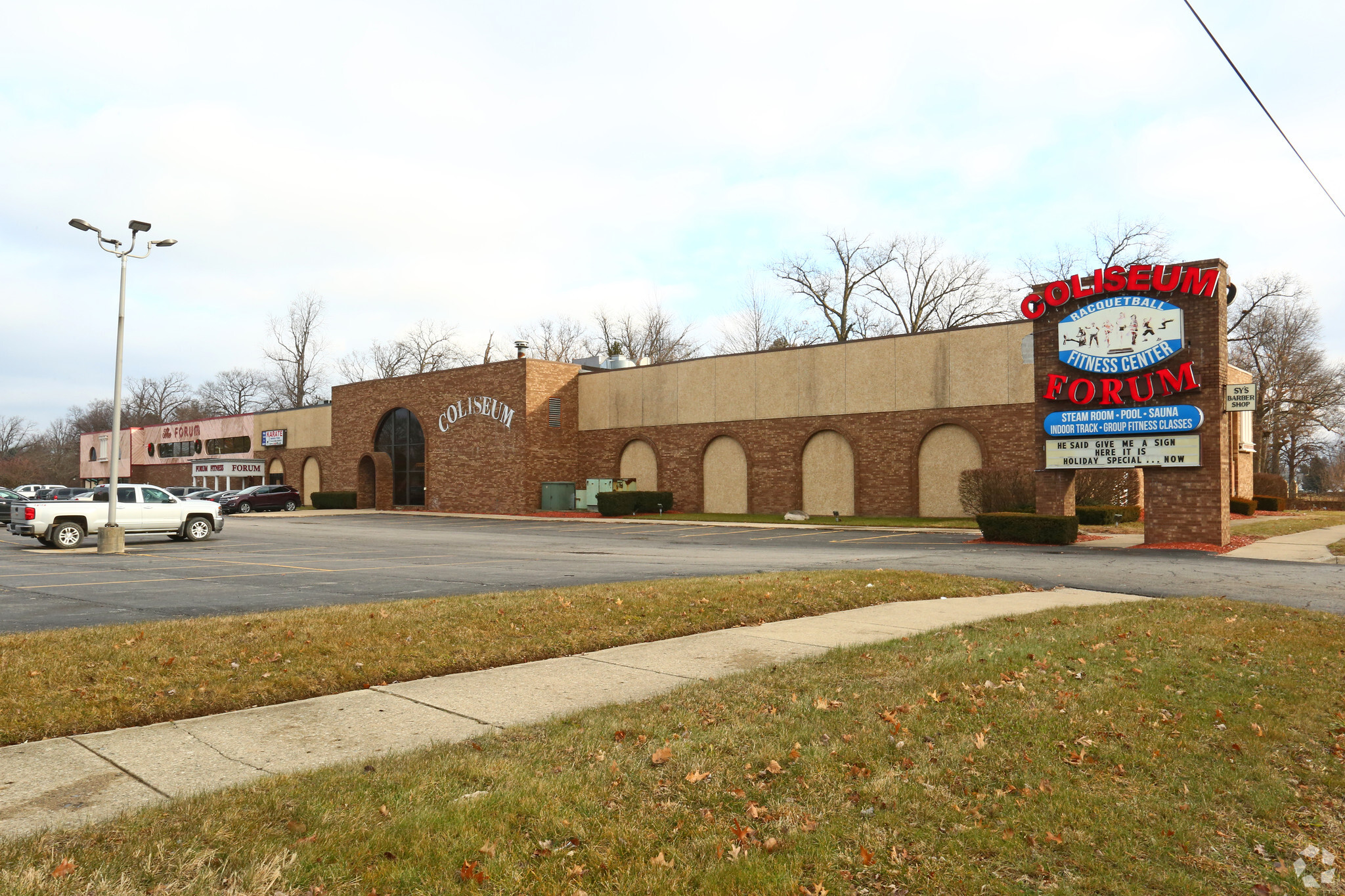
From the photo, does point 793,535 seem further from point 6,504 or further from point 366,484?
point 366,484

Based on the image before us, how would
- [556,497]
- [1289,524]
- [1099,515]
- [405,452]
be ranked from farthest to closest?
[405,452], [556,497], [1289,524], [1099,515]

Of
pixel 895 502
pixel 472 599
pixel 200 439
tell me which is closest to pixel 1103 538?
pixel 895 502

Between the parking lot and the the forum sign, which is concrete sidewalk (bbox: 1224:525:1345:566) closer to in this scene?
the parking lot

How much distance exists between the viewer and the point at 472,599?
11.0 metres

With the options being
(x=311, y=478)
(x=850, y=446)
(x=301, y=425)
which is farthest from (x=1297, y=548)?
(x=301, y=425)

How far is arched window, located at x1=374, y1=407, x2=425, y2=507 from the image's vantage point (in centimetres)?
4938

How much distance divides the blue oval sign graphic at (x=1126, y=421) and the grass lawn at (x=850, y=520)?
20.6 feet

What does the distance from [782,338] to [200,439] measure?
44039mm

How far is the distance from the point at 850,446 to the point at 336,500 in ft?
103

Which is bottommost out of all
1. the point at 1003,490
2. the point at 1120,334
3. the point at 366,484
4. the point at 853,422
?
the point at 366,484

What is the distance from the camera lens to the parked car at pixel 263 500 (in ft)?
158

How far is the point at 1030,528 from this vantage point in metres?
24.0

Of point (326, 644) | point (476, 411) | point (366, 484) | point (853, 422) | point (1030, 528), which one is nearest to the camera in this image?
point (326, 644)

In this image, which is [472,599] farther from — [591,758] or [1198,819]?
[1198,819]
